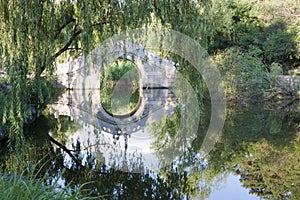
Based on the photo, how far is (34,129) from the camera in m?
5.67

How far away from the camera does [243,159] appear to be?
4.16m

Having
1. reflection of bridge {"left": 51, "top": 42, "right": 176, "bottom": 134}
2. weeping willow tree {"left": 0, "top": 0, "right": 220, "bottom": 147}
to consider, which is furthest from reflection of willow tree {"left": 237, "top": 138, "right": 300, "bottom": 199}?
reflection of bridge {"left": 51, "top": 42, "right": 176, "bottom": 134}

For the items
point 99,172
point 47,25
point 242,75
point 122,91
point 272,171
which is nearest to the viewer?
A: point 47,25

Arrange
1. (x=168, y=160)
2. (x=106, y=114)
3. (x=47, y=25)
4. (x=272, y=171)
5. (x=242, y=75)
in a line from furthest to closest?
(x=242, y=75), (x=106, y=114), (x=168, y=160), (x=272, y=171), (x=47, y=25)

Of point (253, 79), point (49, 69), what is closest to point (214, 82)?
point (253, 79)

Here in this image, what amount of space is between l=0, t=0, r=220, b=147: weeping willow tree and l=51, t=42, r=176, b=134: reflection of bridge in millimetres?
251

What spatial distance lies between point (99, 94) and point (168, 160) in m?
7.03

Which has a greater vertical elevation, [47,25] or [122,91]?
[47,25]

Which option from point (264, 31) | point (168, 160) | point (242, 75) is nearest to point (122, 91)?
point (242, 75)

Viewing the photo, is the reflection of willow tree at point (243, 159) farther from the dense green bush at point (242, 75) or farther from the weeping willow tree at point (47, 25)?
the dense green bush at point (242, 75)

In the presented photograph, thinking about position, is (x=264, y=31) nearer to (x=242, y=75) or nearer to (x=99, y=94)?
(x=242, y=75)

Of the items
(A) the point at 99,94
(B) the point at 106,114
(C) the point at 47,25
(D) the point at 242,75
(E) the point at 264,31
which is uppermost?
(E) the point at 264,31

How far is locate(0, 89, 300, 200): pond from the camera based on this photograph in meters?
3.24

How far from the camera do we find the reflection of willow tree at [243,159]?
337 centimetres
